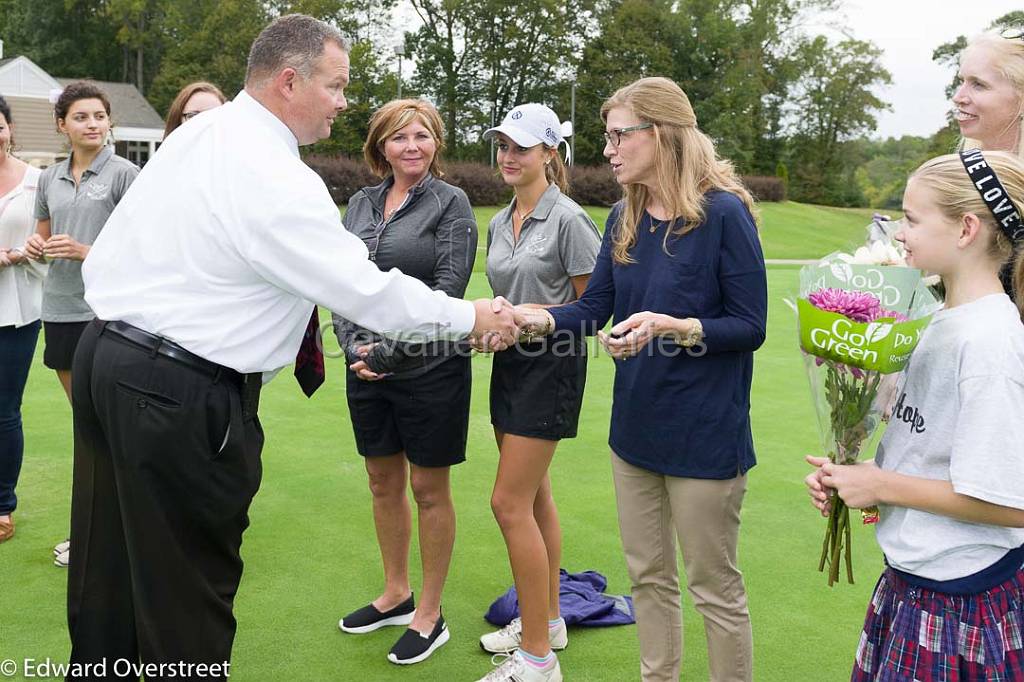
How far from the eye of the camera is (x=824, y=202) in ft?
190

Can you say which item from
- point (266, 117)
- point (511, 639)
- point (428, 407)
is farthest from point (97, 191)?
point (511, 639)

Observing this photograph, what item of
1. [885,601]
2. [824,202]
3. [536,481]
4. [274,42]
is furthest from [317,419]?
[824,202]

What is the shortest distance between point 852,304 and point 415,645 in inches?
96.4

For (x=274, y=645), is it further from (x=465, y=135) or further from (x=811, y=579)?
(x=465, y=135)

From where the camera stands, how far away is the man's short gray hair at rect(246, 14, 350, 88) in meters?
3.09

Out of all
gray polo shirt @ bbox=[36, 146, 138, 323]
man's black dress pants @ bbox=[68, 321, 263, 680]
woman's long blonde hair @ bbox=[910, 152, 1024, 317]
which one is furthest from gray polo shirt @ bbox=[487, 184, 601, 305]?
gray polo shirt @ bbox=[36, 146, 138, 323]

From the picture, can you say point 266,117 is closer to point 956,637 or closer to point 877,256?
point 877,256

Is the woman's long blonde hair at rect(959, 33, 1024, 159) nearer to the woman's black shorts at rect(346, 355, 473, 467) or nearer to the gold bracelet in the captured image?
the gold bracelet

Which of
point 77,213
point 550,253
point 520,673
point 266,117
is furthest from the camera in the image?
point 77,213

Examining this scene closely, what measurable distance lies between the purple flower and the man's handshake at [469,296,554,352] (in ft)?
4.26

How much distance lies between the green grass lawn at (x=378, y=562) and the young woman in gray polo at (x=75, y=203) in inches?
36.6

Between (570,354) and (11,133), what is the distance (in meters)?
3.40

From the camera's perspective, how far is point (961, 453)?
7.14 ft

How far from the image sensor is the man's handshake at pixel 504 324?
341 centimetres
